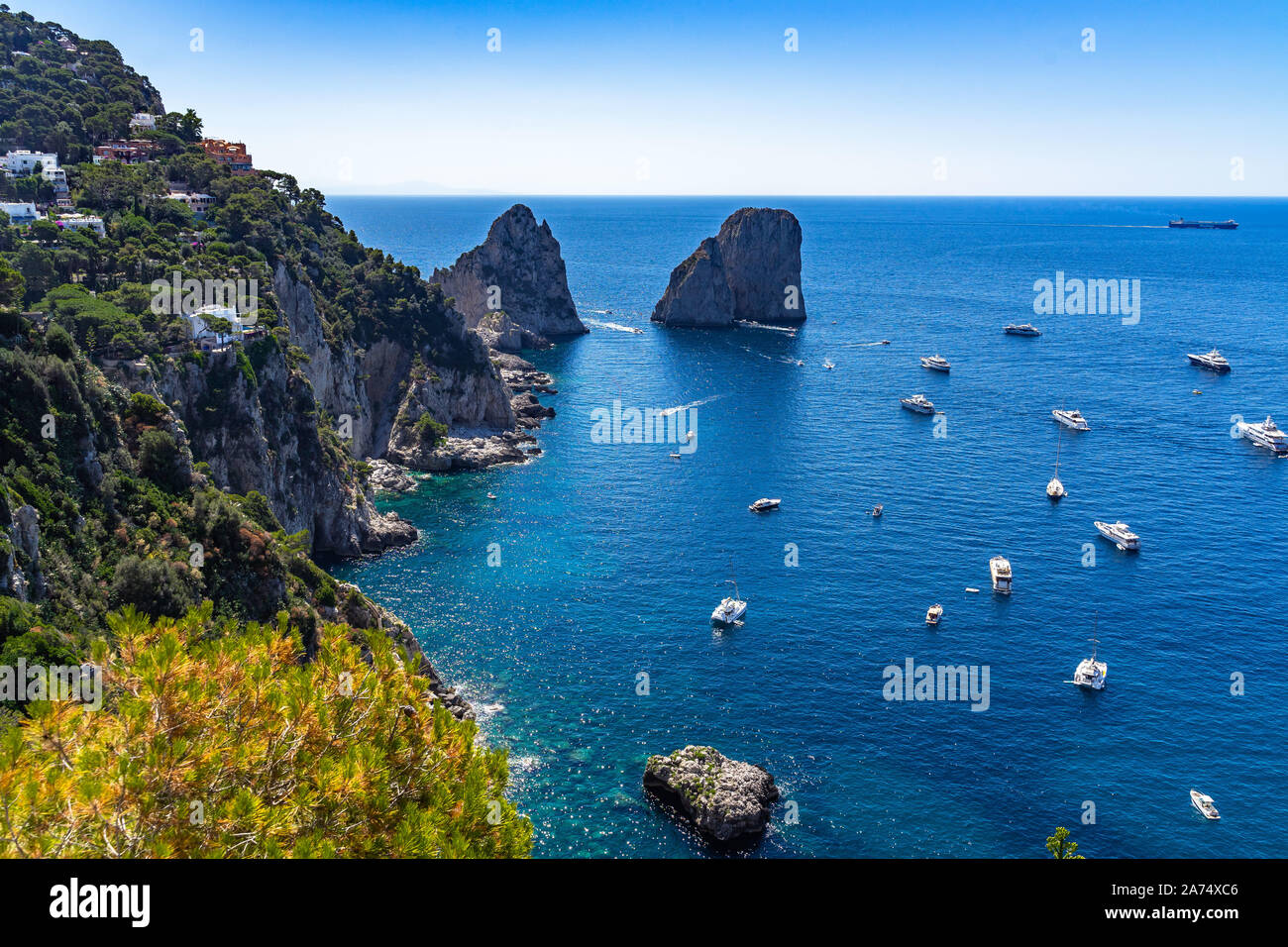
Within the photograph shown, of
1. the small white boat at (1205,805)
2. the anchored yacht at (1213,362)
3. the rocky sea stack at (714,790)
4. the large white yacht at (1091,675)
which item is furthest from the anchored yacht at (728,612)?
the anchored yacht at (1213,362)

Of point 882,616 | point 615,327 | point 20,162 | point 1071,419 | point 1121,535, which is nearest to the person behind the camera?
point 882,616

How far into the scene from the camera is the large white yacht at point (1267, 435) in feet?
348

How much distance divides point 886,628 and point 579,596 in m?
24.3

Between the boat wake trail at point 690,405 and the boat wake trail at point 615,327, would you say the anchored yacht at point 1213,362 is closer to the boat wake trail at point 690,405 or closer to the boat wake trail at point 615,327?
the boat wake trail at point 690,405

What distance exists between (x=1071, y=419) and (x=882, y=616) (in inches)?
2510

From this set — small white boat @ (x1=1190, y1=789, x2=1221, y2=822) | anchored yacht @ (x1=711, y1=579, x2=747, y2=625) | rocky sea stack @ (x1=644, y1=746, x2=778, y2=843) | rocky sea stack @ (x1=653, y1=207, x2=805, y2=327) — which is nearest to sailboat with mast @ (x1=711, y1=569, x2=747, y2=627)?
anchored yacht @ (x1=711, y1=579, x2=747, y2=625)

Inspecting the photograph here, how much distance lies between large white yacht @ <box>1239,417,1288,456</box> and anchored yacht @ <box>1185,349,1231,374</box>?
31303 mm

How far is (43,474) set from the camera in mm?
42219

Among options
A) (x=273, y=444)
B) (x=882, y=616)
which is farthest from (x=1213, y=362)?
(x=273, y=444)

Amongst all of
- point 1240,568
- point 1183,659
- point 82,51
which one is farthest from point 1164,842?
point 82,51

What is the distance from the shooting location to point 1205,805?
48281mm

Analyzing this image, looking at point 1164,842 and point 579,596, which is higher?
point 579,596

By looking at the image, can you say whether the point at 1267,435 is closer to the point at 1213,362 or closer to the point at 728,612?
the point at 1213,362
